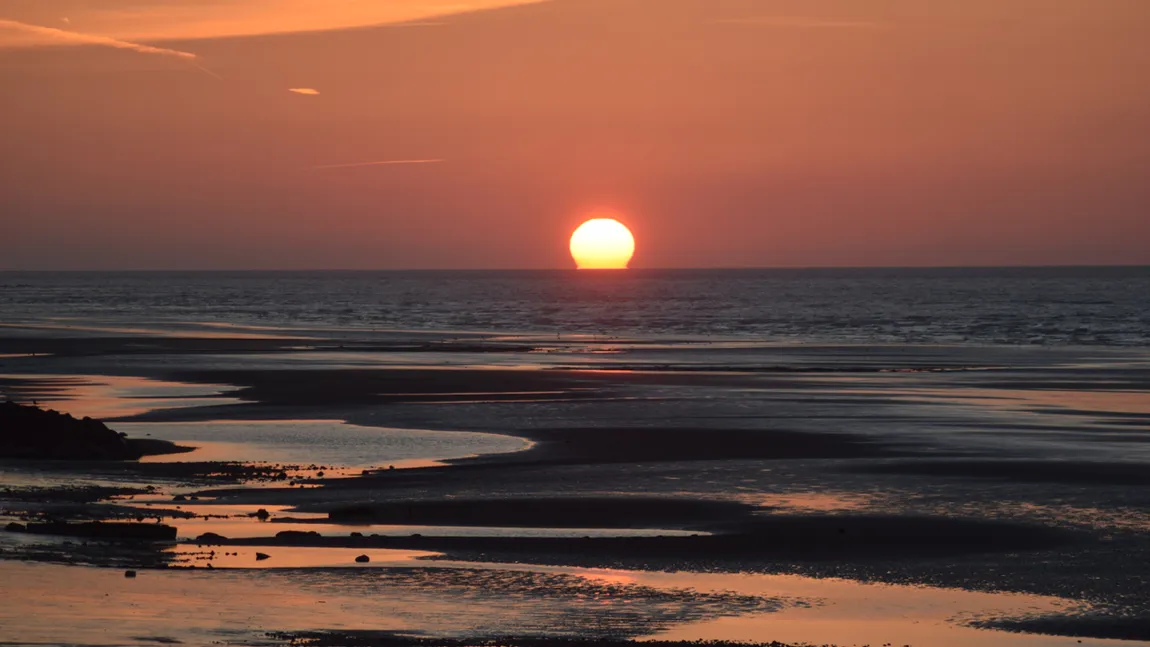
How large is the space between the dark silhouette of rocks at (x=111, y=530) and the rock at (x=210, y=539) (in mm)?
314

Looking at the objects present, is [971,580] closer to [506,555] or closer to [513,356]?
[506,555]

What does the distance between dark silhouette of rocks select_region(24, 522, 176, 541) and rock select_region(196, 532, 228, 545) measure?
1.03ft

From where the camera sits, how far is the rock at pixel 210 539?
1719cm

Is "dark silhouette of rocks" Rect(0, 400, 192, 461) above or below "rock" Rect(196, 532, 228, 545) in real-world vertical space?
above

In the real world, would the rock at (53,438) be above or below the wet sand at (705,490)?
above

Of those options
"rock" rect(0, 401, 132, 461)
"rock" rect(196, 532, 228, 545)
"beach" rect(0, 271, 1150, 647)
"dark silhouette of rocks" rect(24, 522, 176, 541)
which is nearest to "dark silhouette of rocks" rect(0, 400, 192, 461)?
"rock" rect(0, 401, 132, 461)

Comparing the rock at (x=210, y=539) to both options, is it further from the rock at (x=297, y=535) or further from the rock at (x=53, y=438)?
the rock at (x=53, y=438)

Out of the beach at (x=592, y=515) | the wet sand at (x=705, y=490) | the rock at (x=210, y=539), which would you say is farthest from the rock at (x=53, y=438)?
the rock at (x=210, y=539)

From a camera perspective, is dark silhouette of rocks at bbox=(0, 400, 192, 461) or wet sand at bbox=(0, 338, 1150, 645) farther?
dark silhouette of rocks at bbox=(0, 400, 192, 461)

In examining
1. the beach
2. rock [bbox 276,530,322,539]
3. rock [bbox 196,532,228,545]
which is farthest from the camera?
rock [bbox 276,530,322,539]

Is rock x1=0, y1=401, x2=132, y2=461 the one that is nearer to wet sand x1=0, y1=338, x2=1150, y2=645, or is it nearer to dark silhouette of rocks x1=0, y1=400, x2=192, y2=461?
dark silhouette of rocks x1=0, y1=400, x2=192, y2=461

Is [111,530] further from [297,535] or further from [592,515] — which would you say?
[592,515]

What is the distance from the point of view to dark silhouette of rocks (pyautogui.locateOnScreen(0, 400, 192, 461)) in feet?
83.0

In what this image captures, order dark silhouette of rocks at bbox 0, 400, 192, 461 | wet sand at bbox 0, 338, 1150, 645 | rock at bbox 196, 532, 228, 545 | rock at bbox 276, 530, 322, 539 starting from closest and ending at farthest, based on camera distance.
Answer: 1. wet sand at bbox 0, 338, 1150, 645
2. rock at bbox 196, 532, 228, 545
3. rock at bbox 276, 530, 322, 539
4. dark silhouette of rocks at bbox 0, 400, 192, 461
